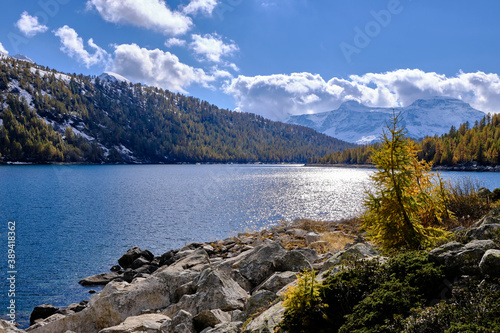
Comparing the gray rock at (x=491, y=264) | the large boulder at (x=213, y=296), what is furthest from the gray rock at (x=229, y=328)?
the gray rock at (x=491, y=264)

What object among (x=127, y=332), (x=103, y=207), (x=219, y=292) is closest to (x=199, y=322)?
(x=219, y=292)

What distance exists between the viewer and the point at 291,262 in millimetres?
13156

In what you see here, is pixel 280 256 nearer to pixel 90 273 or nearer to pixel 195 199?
pixel 90 273

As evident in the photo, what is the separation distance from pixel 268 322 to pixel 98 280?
21129mm

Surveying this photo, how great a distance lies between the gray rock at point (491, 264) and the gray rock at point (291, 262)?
8375 mm

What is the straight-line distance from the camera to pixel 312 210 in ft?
186

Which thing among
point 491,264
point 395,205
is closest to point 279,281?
point 395,205

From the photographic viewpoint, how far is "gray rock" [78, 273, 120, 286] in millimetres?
23188

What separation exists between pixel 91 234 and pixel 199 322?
34.1 m

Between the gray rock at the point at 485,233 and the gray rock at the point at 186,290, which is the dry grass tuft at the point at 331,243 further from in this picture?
the gray rock at the point at 485,233

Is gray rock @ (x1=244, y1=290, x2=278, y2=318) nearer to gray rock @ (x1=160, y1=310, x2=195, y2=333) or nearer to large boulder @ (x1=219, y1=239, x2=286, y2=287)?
gray rock @ (x1=160, y1=310, x2=195, y2=333)

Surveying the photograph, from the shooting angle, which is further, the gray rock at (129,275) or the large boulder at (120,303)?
the gray rock at (129,275)

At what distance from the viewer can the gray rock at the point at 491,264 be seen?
4875mm

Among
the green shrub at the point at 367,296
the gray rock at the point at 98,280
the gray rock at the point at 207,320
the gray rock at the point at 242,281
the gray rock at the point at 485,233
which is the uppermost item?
the gray rock at the point at 485,233
